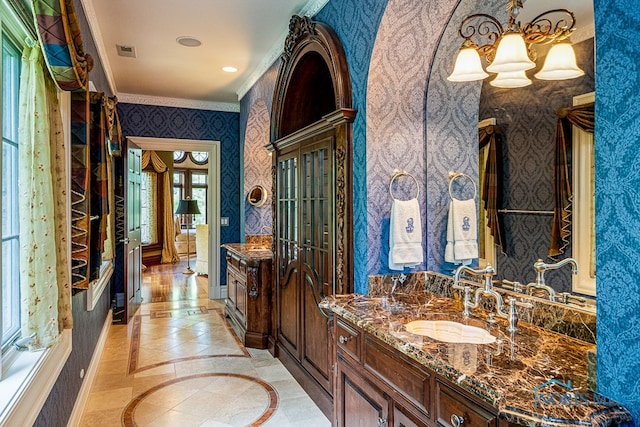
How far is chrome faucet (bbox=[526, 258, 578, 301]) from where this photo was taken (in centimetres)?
177

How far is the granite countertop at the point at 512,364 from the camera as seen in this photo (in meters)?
1.09

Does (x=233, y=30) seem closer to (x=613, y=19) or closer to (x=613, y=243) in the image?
(x=613, y=19)

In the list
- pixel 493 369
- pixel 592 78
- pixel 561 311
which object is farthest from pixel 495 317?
pixel 592 78

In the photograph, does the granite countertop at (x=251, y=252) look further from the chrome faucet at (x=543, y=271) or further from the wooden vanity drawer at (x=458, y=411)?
the wooden vanity drawer at (x=458, y=411)

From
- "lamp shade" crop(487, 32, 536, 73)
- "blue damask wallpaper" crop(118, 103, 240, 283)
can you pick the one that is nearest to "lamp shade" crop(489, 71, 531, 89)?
"lamp shade" crop(487, 32, 536, 73)

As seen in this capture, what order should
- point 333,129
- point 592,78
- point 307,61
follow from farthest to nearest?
point 307,61
point 333,129
point 592,78

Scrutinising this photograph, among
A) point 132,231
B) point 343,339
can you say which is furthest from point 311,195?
point 132,231

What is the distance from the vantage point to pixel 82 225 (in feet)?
7.85

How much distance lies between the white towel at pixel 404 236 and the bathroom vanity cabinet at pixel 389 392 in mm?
489

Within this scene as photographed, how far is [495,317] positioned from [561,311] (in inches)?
10.9

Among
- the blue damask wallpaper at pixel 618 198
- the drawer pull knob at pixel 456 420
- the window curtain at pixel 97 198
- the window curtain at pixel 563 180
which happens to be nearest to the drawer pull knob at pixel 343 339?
the drawer pull knob at pixel 456 420

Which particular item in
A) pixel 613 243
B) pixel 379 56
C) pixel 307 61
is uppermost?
pixel 307 61

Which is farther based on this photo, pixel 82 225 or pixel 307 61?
pixel 307 61

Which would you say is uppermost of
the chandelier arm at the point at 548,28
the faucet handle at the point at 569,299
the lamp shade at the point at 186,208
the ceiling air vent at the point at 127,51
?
the ceiling air vent at the point at 127,51
